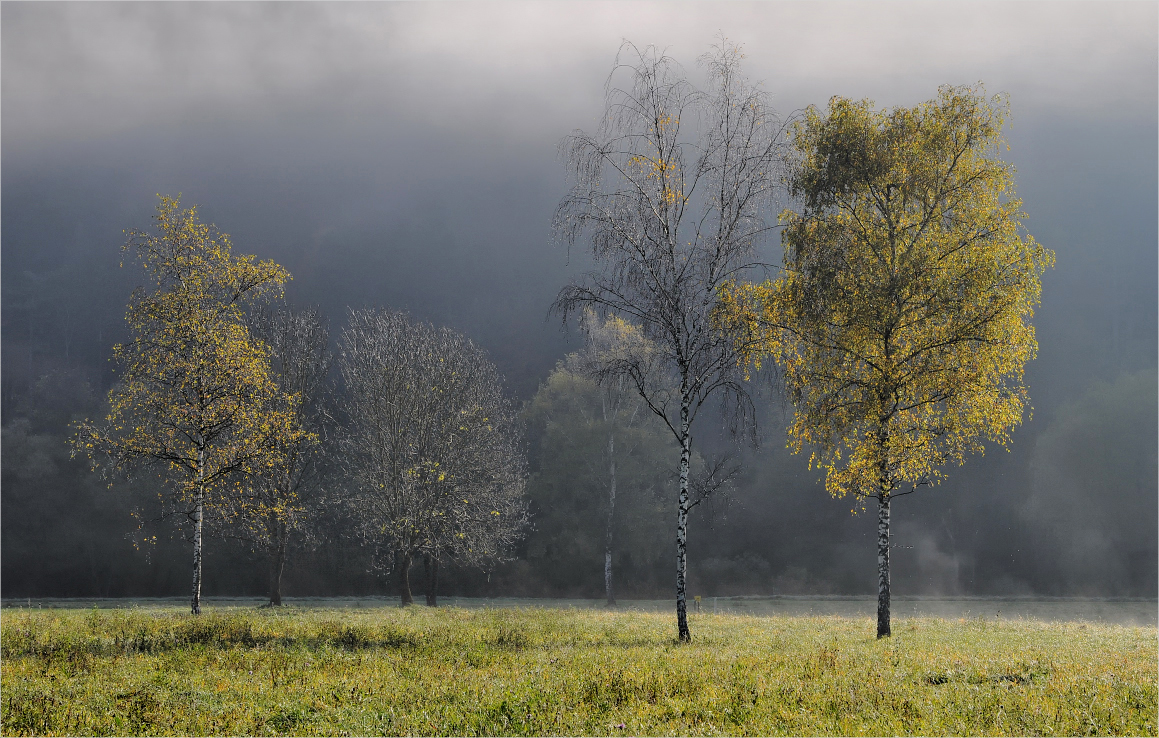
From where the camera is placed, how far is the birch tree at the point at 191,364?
20.9 meters

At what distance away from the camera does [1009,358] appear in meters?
16.4

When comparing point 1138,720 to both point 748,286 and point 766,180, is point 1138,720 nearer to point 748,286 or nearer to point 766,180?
point 748,286

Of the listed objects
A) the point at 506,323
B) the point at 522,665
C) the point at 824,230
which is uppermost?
the point at 506,323

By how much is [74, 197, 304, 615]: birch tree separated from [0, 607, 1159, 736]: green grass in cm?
704

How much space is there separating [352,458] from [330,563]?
49.9 feet

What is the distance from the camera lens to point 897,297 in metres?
17.0

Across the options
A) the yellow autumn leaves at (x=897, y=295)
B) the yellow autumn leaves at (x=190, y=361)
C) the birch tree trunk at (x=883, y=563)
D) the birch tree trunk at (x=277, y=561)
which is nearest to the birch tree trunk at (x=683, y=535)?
the yellow autumn leaves at (x=897, y=295)

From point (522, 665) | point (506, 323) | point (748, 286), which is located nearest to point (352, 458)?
point (748, 286)

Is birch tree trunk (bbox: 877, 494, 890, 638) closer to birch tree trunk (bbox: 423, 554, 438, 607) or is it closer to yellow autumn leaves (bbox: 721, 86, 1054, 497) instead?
yellow autumn leaves (bbox: 721, 86, 1054, 497)

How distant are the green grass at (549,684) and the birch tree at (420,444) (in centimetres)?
1501

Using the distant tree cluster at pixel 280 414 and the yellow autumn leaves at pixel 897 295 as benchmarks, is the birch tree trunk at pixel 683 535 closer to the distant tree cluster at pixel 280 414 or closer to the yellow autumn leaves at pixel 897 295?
the yellow autumn leaves at pixel 897 295

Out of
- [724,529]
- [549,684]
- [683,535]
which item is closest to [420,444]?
[683,535]

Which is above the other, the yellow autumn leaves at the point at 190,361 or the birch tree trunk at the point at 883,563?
the yellow autumn leaves at the point at 190,361

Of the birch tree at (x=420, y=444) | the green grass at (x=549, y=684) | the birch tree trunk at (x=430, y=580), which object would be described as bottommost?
the birch tree trunk at (x=430, y=580)
